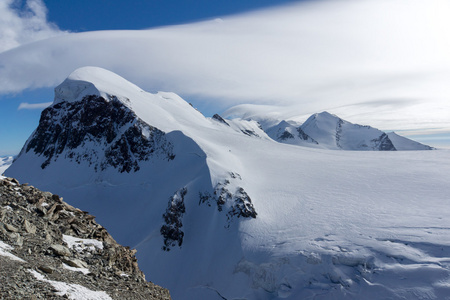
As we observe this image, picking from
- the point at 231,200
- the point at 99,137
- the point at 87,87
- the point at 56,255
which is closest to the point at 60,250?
the point at 56,255

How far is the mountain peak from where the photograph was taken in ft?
287

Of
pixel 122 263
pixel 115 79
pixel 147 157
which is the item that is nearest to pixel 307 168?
pixel 147 157

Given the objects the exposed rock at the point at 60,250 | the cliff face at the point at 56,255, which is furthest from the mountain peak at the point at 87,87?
the exposed rock at the point at 60,250

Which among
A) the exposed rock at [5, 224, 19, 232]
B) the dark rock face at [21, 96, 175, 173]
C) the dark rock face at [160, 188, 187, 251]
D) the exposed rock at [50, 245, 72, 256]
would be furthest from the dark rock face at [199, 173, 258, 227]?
the exposed rock at [5, 224, 19, 232]

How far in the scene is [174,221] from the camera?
2269 inches

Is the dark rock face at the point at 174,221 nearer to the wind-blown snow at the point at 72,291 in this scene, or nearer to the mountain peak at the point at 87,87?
the mountain peak at the point at 87,87

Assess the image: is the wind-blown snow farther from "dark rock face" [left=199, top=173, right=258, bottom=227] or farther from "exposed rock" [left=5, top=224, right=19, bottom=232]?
"dark rock face" [left=199, top=173, right=258, bottom=227]

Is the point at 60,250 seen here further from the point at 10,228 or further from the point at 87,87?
the point at 87,87

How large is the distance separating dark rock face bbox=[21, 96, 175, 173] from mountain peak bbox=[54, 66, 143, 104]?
7.35ft

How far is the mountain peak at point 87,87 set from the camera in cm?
8750

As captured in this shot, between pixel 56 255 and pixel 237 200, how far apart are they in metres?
44.7

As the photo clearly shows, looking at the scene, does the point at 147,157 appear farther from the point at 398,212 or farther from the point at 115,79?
the point at 398,212

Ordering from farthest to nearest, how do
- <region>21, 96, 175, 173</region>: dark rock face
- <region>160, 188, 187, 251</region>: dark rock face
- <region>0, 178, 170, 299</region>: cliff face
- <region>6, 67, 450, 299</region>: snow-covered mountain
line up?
<region>21, 96, 175, 173</region>: dark rock face < <region>160, 188, 187, 251</region>: dark rock face < <region>6, 67, 450, 299</region>: snow-covered mountain < <region>0, 178, 170, 299</region>: cliff face

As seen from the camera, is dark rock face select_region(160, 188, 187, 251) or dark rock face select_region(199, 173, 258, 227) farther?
dark rock face select_region(160, 188, 187, 251)
